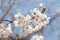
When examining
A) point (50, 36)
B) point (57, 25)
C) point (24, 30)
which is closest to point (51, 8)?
point (57, 25)

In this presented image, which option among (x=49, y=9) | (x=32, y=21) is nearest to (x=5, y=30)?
(x=32, y=21)

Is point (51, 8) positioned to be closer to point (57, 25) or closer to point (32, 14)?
point (57, 25)

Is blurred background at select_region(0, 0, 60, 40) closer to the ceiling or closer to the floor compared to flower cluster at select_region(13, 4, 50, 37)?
closer to the ceiling

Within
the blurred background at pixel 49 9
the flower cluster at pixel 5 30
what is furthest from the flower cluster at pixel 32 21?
the blurred background at pixel 49 9

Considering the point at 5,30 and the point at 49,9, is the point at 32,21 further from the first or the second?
the point at 49,9

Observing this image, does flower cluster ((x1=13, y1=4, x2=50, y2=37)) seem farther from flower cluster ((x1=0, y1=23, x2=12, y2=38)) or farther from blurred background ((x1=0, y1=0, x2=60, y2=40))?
blurred background ((x1=0, y1=0, x2=60, y2=40))

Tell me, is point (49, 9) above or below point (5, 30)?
above

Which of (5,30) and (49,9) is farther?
(49,9)

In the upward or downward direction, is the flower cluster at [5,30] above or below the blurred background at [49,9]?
below

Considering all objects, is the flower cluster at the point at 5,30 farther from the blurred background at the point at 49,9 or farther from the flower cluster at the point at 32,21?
the blurred background at the point at 49,9

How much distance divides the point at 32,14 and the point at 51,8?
1.19 meters

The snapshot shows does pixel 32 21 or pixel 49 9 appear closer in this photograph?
pixel 32 21

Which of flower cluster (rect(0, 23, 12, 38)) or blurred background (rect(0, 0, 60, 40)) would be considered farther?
blurred background (rect(0, 0, 60, 40))

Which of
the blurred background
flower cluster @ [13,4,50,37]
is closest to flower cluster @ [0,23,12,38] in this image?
flower cluster @ [13,4,50,37]
